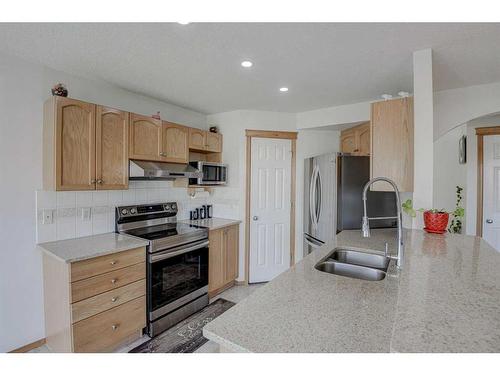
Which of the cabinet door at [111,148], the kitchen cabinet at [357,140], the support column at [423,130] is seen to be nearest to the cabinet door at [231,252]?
the cabinet door at [111,148]

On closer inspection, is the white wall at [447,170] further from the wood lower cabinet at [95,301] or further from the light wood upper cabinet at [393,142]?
the wood lower cabinet at [95,301]

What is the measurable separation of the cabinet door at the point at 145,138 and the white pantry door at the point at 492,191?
4.03 metres

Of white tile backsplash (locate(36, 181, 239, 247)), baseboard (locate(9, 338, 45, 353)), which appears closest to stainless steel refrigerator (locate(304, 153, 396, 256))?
white tile backsplash (locate(36, 181, 239, 247))

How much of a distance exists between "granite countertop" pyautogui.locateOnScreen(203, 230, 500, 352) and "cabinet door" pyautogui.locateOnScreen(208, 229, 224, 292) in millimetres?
1843

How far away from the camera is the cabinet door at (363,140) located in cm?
323

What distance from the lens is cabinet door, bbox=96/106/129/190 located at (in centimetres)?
233

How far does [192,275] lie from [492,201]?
12.5 ft

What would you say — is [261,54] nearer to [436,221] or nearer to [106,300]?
[436,221]

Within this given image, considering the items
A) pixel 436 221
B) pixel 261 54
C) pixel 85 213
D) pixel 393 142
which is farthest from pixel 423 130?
pixel 85 213

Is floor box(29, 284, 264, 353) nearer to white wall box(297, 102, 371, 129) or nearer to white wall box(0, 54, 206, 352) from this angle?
white wall box(0, 54, 206, 352)

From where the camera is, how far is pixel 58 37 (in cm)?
175
